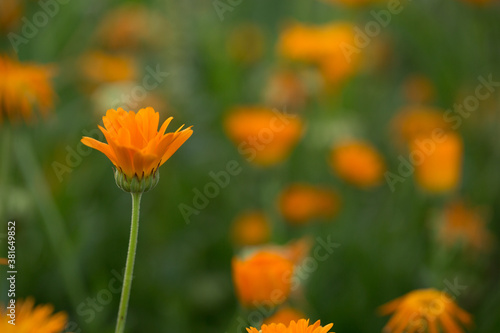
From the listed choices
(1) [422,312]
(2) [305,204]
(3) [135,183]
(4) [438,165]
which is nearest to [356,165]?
(2) [305,204]

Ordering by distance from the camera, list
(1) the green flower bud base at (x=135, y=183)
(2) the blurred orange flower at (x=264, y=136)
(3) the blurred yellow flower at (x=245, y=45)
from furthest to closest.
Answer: (3) the blurred yellow flower at (x=245, y=45) < (2) the blurred orange flower at (x=264, y=136) < (1) the green flower bud base at (x=135, y=183)

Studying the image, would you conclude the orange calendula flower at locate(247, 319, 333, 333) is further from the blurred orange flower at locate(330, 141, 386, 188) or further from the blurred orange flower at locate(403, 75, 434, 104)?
the blurred orange flower at locate(403, 75, 434, 104)

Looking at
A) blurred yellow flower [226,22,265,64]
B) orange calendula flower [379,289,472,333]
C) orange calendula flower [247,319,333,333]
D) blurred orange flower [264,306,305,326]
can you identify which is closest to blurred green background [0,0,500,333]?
blurred yellow flower [226,22,265,64]

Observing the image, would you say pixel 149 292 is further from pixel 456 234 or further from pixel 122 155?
pixel 122 155

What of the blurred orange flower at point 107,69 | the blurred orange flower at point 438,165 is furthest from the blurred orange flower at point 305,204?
the blurred orange flower at point 107,69

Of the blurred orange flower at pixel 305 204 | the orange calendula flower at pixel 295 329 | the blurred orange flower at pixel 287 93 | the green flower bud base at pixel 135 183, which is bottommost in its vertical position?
the blurred orange flower at pixel 305 204

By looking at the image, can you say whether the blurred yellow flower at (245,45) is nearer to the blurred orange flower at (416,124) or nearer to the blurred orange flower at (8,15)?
the blurred orange flower at (416,124)
